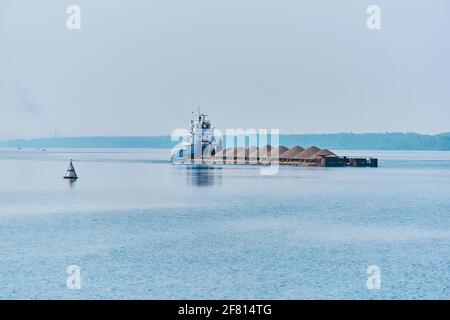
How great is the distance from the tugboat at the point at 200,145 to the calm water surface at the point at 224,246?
91.4 meters

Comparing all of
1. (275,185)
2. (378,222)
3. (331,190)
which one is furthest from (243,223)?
(275,185)

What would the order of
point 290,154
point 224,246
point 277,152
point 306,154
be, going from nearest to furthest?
1. point 224,246
2. point 306,154
3. point 290,154
4. point 277,152

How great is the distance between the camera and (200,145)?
174 meters

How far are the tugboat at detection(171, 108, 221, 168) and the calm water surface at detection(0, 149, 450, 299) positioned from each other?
91.4 meters

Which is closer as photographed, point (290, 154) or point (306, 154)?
point (306, 154)

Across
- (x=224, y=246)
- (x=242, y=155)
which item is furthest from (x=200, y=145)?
(x=224, y=246)

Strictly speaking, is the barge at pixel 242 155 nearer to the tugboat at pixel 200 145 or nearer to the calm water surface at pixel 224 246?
the tugboat at pixel 200 145

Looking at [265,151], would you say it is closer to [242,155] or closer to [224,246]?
[242,155]

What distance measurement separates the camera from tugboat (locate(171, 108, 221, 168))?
6590 inches

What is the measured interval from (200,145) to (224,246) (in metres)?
135

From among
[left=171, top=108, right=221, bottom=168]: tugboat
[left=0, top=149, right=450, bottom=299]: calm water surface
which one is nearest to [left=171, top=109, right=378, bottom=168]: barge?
[left=171, top=108, right=221, bottom=168]: tugboat

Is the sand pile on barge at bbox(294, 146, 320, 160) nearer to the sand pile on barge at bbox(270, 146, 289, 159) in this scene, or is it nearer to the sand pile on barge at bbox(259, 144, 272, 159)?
the sand pile on barge at bbox(270, 146, 289, 159)

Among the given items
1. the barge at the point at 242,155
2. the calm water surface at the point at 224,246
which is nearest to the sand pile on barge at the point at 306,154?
the barge at the point at 242,155
